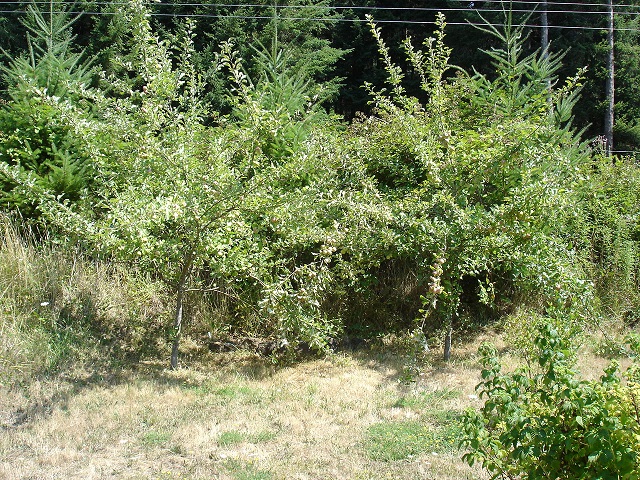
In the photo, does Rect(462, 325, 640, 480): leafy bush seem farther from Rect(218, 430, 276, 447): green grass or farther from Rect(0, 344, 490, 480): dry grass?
Rect(218, 430, 276, 447): green grass

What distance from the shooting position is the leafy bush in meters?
2.29

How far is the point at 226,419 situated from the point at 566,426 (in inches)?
114

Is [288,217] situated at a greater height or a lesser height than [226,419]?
greater

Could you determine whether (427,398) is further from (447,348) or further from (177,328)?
(177,328)

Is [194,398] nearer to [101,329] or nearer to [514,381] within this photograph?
[101,329]

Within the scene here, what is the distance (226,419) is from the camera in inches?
185

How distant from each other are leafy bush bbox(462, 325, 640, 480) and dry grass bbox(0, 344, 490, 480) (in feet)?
4.26

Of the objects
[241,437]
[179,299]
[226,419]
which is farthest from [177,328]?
[241,437]

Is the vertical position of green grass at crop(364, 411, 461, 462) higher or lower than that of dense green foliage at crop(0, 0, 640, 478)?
lower

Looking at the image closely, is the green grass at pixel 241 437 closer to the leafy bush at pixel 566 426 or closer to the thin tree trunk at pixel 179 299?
the thin tree trunk at pixel 179 299

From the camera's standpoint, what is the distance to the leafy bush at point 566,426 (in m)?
2.29

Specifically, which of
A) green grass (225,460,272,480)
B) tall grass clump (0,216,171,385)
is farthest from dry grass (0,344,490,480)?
tall grass clump (0,216,171,385)

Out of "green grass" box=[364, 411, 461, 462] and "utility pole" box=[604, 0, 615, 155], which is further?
"utility pole" box=[604, 0, 615, 155]

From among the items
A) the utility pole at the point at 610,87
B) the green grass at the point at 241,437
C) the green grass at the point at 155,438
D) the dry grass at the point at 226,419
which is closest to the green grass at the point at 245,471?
the dry grass at the point at 226,419
